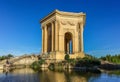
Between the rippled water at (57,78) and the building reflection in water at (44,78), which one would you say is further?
the rippled water at (57,78)

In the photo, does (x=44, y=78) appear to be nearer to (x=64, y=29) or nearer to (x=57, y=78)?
(x=57, y=78)

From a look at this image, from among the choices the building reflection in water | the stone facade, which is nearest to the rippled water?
the building reflection in water

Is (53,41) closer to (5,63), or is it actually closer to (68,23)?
(68,23)

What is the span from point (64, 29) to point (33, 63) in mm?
14564

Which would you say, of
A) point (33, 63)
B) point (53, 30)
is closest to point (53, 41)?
point (53, 30)

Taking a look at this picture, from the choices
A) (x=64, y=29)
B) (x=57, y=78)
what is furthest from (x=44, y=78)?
(x=64, y=29)

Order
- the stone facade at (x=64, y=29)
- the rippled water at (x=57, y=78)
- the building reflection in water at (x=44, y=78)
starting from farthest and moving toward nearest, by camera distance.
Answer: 1. the stone facade at (x=64, y=29)
2. the rippled water at (x=57, y=78)
3. the building reflection in water at (x=44, y=78)

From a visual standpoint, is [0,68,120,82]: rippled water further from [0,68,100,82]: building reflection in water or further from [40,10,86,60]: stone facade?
[40,10,86,60]: stone facade

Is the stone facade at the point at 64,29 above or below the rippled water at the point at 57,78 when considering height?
above

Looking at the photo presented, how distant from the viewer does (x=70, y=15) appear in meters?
58.2

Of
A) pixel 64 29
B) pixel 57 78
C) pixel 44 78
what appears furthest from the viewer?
pixel 64 29

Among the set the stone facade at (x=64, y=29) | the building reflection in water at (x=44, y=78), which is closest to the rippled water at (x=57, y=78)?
the building reflection in water at (x=44, y=78)

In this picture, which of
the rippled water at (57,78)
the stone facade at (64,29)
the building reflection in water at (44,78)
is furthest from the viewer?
the stone facade at (64,29)

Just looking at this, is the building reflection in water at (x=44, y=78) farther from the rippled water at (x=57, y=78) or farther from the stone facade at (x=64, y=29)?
the stone facade at (x=64, y=29)
